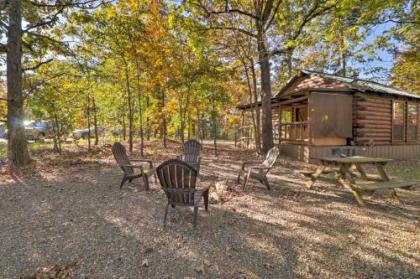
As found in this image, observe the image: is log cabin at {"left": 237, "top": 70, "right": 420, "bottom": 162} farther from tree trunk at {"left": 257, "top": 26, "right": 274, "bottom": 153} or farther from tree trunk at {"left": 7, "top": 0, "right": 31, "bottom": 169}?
tree trunk at {"left": 7, "top": 0, "right": 31, "bottom": 169}

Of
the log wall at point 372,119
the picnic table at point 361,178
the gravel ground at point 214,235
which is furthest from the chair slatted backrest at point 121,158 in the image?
the log wall at point 372,119

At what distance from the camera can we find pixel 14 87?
7156mm

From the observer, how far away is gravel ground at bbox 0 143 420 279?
2.37 meters

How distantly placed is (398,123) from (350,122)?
3.53m

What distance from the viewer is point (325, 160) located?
4891 mm

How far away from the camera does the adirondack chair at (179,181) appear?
330cm

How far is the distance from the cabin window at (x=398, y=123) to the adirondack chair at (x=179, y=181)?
494 inches

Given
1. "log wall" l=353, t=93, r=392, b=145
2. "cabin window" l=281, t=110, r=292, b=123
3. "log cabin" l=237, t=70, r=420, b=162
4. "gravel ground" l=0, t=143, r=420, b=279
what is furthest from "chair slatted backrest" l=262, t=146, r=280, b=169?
"cabin window" l=281, t=110, r=292, b=123

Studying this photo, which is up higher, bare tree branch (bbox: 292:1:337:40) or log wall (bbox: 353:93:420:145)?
bare tree branch (bbox: 292:1:337:40)

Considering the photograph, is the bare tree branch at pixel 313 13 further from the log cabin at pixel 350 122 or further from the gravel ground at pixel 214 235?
the gravel ground at pixel 214 235

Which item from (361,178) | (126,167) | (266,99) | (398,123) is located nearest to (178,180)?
(126,167)

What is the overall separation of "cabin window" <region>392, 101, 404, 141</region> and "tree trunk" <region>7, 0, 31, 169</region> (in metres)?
15.9

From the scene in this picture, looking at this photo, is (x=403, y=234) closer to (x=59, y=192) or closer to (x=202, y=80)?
(x=59, y=192)

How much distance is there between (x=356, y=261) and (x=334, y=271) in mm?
380
